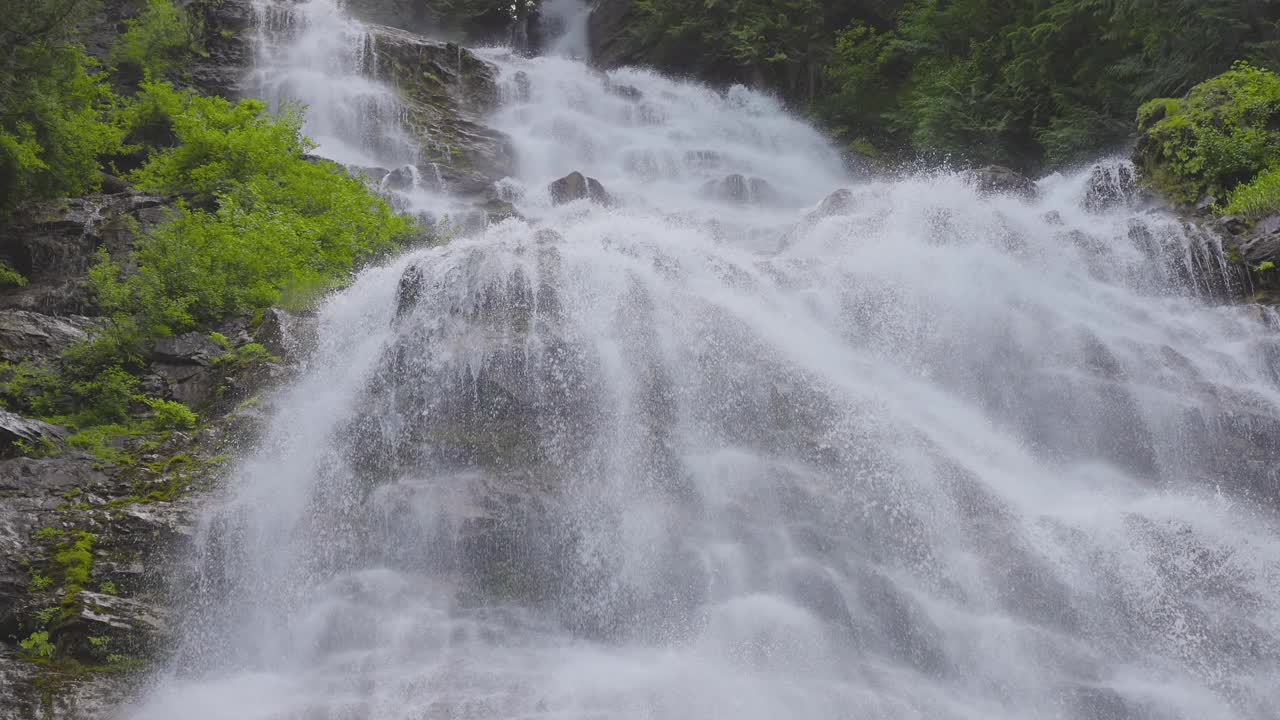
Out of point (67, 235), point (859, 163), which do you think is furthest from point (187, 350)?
point (859, 163)

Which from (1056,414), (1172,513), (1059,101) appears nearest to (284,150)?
(1056,414)

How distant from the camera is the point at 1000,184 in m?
14.3

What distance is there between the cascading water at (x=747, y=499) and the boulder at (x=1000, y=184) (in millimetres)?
3557

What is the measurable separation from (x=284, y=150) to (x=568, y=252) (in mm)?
6111

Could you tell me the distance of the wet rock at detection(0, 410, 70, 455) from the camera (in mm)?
7449

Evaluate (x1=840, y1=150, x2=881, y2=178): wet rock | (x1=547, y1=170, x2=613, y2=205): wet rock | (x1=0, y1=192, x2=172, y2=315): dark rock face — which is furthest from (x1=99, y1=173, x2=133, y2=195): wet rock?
(x1=840, y1=150, x2=881, y2=178): wet rock

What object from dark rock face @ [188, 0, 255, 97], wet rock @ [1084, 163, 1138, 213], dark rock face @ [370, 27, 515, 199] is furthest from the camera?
dark rock face @ [188, 0, 255, 97]

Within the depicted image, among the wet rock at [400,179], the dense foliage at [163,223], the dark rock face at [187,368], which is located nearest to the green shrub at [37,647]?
the dense foliage at [163,223]

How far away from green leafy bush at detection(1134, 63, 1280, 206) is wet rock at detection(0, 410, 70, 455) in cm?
1428

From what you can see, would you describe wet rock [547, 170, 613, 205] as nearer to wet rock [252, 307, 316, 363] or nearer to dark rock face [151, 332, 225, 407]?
wet rock [252, 307, 316, 363]

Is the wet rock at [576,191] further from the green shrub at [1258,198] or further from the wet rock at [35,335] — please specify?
the green shrub at [1258,198]

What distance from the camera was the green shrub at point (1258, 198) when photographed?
36.8ft

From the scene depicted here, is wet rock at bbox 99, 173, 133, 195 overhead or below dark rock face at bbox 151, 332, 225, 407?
overhead

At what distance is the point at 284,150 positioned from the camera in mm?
12828
